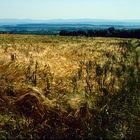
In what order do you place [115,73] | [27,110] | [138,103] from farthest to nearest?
[115,73]
[138,103]
[27,110]

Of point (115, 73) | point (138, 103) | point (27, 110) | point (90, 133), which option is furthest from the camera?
point (115, 73)

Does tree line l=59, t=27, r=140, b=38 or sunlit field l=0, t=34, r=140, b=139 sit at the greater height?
sunlit field l=0, t=34, r=140, b=139

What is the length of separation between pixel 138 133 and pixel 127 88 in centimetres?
286

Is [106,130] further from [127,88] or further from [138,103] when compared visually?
[127,88]

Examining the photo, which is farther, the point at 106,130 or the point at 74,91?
the point at 74,91

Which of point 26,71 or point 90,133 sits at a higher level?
point 26,71

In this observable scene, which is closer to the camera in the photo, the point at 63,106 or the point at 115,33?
the point at 63,106

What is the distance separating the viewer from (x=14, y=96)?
7980 mm

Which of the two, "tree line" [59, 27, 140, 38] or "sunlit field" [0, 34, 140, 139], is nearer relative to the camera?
"sunlit field" [0, 34, 140, 139]

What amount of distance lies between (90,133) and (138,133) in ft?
2.85

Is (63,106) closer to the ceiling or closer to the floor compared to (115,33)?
closer to the ceiling

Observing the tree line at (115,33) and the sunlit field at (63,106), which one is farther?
the tree line at (115,33)

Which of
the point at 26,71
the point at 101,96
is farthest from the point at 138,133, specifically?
the point at 26,71

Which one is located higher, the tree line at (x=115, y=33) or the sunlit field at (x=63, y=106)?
the sunlit field at (x=63, y=106)
